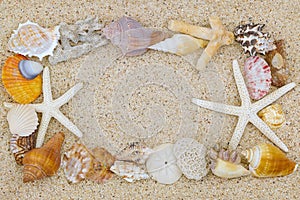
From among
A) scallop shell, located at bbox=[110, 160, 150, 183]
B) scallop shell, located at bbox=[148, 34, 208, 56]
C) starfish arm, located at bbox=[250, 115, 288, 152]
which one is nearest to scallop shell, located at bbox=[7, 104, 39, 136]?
scallop shell, located at bbox=[110, 160, 150, 183]

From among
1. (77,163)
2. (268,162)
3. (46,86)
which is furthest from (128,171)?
(268,162)

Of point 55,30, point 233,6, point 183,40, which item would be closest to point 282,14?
point 233,6

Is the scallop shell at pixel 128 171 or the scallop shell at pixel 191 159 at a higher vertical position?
the scallop shell at pixel 191 159

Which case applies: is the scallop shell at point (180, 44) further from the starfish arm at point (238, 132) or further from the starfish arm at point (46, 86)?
the starfish arm at point (46, 86)

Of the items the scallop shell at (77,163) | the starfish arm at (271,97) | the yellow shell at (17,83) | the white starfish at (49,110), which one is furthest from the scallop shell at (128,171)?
the starfish arm at (271,97)

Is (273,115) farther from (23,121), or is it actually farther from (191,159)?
(23,121)

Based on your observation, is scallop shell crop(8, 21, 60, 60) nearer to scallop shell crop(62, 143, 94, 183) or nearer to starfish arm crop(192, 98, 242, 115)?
scallop shell crop(62, 143, 94, 183)
